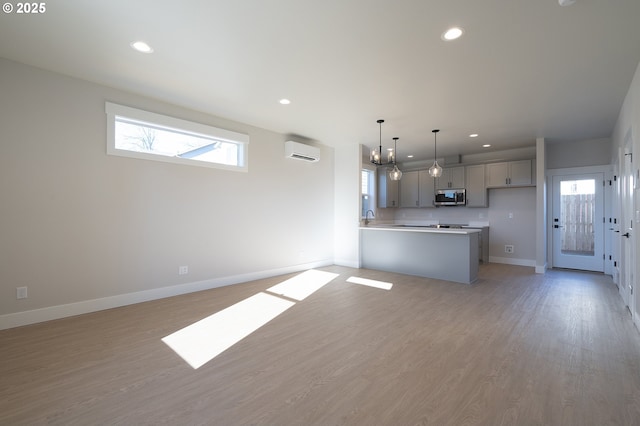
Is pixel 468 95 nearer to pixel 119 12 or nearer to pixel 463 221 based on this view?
pixel 119 12

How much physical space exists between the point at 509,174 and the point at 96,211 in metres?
7.75

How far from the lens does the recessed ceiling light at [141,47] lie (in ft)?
8.79

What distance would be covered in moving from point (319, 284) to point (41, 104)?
423cm

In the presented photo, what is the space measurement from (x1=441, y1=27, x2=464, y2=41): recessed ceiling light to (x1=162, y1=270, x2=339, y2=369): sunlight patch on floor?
10.8 feet

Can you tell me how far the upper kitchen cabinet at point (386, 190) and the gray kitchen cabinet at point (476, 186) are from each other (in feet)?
6.11

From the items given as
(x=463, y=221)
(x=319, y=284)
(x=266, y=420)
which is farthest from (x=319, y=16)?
(x=463, y=221)

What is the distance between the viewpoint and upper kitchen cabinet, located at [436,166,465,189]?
7320 mm

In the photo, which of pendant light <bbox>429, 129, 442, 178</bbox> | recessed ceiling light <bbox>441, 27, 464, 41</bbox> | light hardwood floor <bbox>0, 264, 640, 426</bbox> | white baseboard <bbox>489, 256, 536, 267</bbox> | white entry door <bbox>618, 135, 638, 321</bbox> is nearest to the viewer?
light hardwood floor <bbox>0, 264, 640, 426</bbox>

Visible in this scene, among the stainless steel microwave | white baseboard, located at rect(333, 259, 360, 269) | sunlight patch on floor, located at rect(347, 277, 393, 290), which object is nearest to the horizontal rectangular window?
sunlight patch on floor, located at rect(347, 277, 393, 290)

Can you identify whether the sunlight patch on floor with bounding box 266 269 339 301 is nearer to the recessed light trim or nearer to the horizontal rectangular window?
the horizontal rectangular window

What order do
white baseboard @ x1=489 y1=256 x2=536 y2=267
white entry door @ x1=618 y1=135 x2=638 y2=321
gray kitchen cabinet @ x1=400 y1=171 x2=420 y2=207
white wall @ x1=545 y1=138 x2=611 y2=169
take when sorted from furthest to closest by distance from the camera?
gray kitchen cabinet @ x1=400 y1=171 x2=420 y2=207
white baseboard @ x1=489 y1=256 x2=536 y2=267
white wall @ x1=545 y1=138 x2=611 y2=169
white entry door @ x1=618 y1=135 x2=638 y2=321

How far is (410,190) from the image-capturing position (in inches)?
322

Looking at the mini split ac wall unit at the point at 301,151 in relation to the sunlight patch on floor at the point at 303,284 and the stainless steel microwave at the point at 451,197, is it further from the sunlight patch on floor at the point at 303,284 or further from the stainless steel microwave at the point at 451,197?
the stainless steel microwave at the point at 451,197

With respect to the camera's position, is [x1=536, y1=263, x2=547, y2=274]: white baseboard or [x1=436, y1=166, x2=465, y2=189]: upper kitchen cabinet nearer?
[x1=536, y1=263, x2=547, y2=274]: white baseboard
